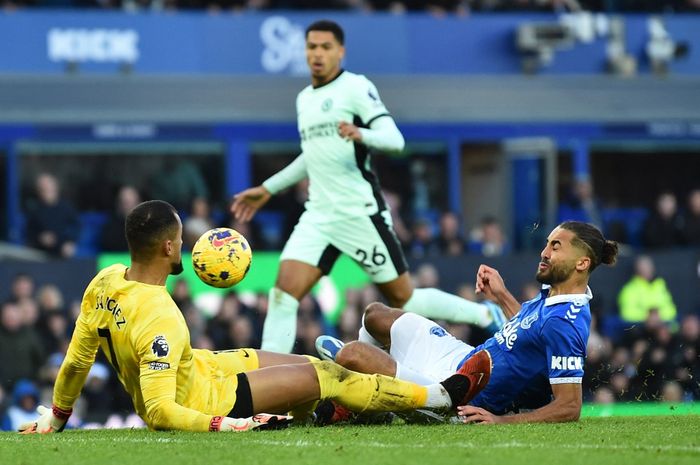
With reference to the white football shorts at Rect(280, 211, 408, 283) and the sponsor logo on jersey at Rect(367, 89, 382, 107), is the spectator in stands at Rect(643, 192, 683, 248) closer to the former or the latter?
the white football shorts at Rect(280, 211, 408, 283)

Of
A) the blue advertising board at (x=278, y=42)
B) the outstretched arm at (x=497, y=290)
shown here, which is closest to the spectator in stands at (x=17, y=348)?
the blue advertising board at (x=278, y=42)

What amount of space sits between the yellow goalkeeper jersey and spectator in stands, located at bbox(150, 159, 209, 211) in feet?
39.7

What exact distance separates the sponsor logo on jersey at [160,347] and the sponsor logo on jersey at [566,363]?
2240 mm

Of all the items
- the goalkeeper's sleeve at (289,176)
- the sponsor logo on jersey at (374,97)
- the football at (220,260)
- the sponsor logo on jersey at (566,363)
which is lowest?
the sponsor logo on jersey at (566,363)

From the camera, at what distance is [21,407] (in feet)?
48.7

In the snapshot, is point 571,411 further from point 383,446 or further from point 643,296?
point 643,296

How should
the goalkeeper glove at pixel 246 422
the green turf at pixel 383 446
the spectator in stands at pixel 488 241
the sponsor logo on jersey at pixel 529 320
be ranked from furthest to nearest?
the spectator in stands at pixel 488 241 → the sponsor logo on jersey at pixel 529 320 → the goalkeeper glove at pixel 246 422 → the green turf at pixel 383 446

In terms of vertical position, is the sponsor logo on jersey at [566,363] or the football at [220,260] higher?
the football at [220,260]

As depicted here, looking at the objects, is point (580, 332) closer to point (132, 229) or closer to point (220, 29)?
point (132, 229)

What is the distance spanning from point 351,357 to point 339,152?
111 inches

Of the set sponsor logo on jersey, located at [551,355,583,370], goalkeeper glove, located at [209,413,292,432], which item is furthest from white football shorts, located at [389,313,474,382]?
goalkeeper glove, located at [209,413,292,432]

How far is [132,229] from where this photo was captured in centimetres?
793

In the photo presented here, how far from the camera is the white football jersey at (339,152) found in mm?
11000

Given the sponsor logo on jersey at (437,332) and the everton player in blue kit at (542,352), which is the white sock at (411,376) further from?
the sponsor logo on jersey at (437,332)
